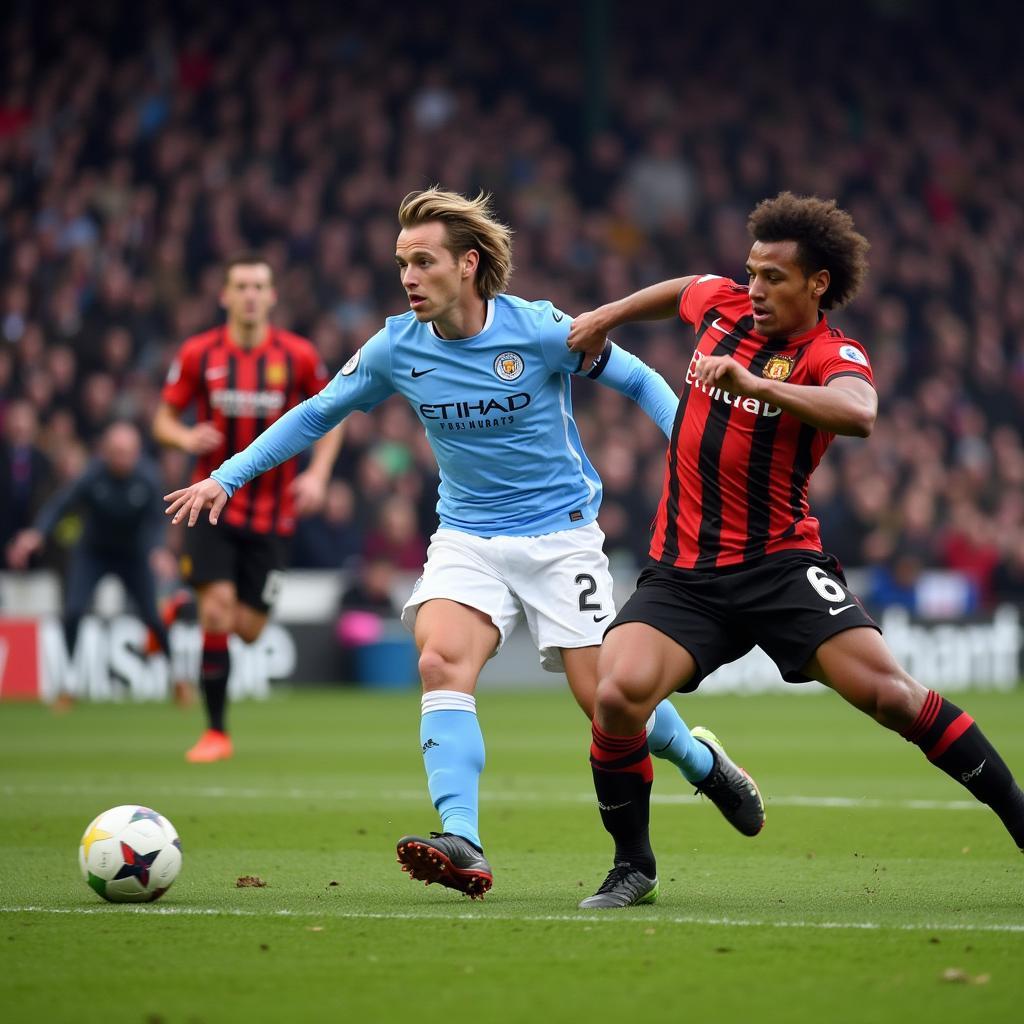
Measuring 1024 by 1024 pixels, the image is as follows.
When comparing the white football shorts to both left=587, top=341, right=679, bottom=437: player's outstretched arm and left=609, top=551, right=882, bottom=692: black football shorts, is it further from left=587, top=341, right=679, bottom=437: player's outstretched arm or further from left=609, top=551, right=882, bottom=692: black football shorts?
left=587, top=341, right=679, bottom=437: player's outstretched arm

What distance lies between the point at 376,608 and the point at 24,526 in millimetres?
3190

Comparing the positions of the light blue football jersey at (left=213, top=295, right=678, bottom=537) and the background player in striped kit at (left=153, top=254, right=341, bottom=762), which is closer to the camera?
the light blue football jersey at (left=213, top=295, right=678, bottom=537)

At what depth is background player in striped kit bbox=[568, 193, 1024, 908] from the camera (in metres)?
5.44

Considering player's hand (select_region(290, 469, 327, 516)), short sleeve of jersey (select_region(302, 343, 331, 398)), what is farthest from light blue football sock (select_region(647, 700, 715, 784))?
short sleeve of jersey (select_region(302, 343, 331, 398))

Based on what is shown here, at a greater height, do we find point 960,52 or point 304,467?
point 960,52

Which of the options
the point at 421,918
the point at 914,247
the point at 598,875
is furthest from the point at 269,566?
the point at 914,247

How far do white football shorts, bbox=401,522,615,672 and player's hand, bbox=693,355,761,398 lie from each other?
99cm

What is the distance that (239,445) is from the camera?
10297 mm

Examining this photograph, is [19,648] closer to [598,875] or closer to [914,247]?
[598,875]

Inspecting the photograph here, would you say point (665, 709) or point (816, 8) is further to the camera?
point (816, 8)

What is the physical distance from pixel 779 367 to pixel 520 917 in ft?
5.83

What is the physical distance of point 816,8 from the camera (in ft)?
89.5

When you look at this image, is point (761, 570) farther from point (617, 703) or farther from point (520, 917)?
point (520, 917)

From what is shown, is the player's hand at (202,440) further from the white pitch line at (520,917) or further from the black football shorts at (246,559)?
the white pitch line at (520,917)
